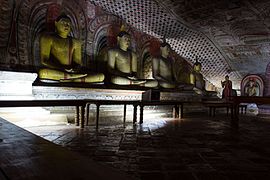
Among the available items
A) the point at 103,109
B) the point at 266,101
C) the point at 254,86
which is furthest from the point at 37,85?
the point at 254,86

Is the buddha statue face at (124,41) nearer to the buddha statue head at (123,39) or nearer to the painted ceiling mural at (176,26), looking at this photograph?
the buddha statue head at (123,39)

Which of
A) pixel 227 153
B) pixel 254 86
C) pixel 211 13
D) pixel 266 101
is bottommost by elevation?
pixel 227 153

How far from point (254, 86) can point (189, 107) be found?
3.85 metres

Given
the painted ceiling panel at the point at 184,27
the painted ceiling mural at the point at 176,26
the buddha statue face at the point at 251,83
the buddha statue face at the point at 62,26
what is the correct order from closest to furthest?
1. the painted ceiling mural at the point at 176,26
2. the buddha statue face at the point at 62,26
3. the painted ceiling panel at the point at 184,27
4. the buddha statue face at the point at 251,83

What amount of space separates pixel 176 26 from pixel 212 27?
125 cm

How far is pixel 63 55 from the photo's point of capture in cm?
679

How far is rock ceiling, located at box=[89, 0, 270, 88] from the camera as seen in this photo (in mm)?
7634

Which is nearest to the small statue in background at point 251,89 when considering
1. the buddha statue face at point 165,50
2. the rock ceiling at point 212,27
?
the rock ceiling at point 212,27

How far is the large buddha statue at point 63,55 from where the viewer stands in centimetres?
593

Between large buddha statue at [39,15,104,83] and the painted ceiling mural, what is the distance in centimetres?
42

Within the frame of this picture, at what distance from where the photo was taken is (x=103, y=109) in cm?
573

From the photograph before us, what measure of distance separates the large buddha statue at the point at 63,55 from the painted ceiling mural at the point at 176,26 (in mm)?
421

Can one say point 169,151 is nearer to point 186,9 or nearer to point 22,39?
point 22,39

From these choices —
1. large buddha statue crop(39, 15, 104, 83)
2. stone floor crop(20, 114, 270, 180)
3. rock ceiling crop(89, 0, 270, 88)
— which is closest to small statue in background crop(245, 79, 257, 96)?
rock ceiling crop(89, 0, 270, 88)
